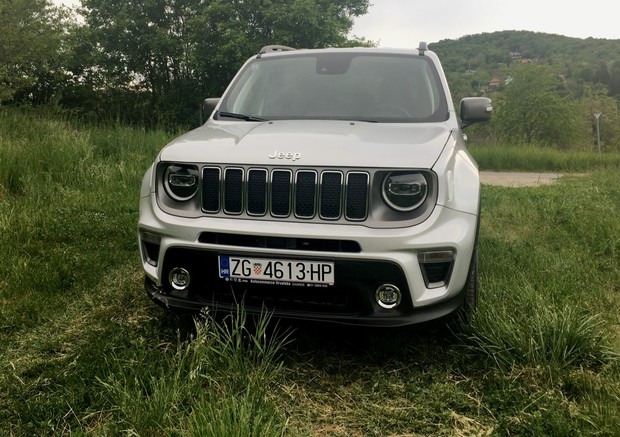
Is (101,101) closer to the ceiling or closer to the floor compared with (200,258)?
closer to the floor

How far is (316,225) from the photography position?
2.40 metres

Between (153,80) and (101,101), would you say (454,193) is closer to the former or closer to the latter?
(101,101)

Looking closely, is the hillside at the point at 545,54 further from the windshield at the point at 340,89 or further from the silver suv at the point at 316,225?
the silver suv at the point at 316,225

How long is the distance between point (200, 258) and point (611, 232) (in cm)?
398

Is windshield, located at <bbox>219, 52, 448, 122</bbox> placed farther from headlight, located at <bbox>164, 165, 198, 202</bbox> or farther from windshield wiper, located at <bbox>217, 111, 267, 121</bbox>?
headlight, located at <bbox>164, 165, 198, 202</bbox>

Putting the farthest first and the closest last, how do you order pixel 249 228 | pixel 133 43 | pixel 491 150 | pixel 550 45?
pixel 550 45
pixel 133 43
pixel 491 150
pixel 249 228

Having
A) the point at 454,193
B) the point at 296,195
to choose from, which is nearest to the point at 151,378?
the point at 296,195

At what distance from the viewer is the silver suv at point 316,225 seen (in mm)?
2354

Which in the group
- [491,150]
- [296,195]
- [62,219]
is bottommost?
[491,150]

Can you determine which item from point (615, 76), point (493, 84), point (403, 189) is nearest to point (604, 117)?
point (493, 84)

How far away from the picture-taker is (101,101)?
79.4ft

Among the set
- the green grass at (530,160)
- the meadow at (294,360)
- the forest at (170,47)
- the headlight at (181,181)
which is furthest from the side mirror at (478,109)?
the forest at (170,47)

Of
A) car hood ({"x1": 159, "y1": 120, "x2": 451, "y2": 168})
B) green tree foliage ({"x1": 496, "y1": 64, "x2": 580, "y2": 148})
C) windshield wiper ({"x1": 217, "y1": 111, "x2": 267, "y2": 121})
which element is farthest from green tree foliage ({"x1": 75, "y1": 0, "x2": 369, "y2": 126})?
car hood ({"x1": 159, "y1": 120, "x2": 451, "y2": 168})

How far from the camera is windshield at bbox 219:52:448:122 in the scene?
3438mm
